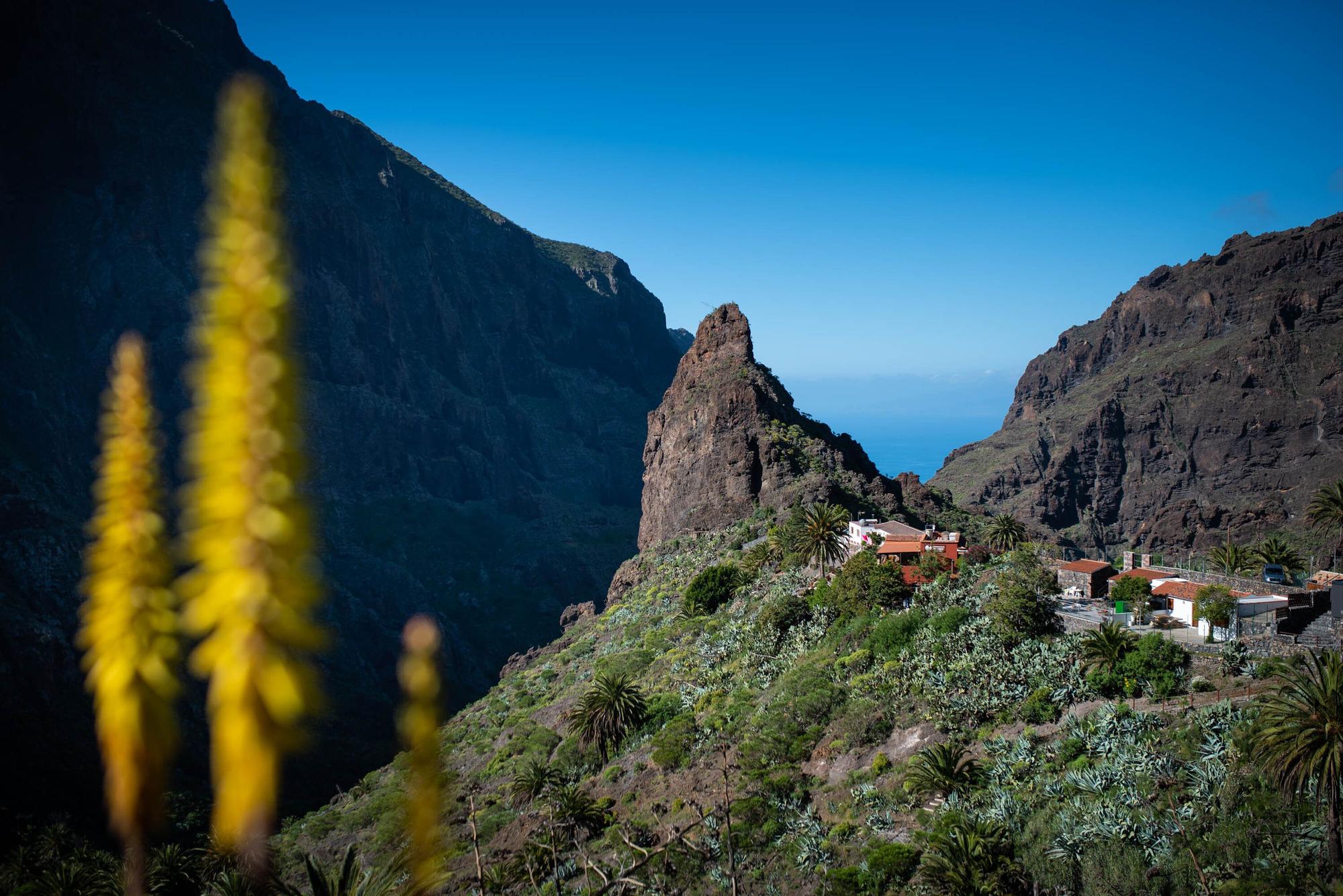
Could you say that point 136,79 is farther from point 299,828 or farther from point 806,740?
point 806,740

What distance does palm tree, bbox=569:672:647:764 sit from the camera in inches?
1620

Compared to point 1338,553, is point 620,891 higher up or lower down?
lower down

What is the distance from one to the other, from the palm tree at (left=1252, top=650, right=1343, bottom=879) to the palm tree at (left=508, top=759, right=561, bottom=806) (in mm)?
27595

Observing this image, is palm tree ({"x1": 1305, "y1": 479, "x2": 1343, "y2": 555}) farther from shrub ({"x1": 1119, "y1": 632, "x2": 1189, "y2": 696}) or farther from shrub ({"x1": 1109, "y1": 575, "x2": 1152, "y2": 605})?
shrub ({"x1": 1119, "y1": 632, "x2": 1189, "y2": 696})

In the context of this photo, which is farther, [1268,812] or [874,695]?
[874,695]

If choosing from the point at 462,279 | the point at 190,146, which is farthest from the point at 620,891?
the point at 462,279

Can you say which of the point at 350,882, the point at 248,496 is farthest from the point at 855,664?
the point at 248,496

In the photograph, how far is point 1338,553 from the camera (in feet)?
247

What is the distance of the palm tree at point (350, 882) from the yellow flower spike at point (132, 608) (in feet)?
13.7

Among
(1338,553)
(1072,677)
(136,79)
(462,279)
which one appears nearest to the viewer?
(1072,677)

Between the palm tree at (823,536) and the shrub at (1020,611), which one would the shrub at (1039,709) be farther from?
the palm tree at (823,536)

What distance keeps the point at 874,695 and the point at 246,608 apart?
117 feet

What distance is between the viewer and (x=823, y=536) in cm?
5091

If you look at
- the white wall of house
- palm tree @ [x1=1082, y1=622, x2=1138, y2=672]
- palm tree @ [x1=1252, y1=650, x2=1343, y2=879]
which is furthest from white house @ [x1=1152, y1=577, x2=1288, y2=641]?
palm tree @ [x1=1252, y1=650, x2=1343, y2=879]
